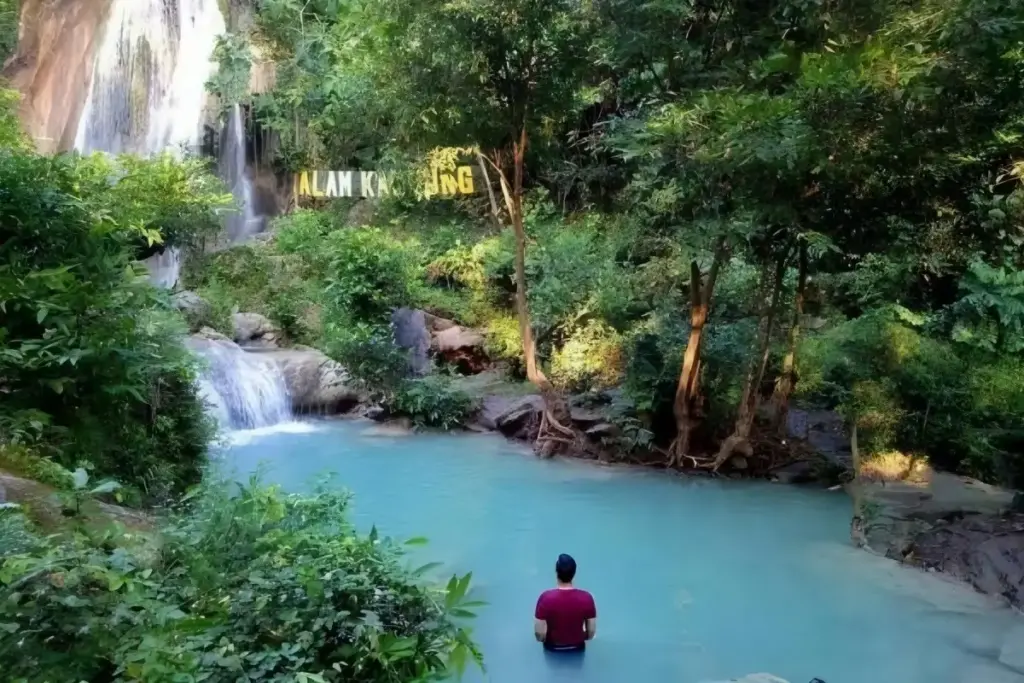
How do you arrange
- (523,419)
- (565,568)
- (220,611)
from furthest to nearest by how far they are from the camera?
(523,419)
(565,568)
(220,611)

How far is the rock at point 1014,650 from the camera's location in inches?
185

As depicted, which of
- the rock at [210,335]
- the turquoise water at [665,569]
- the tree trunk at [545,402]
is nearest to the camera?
the turquoise water at [665,569]

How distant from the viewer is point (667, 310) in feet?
32.9

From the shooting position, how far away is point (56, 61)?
17312 millimetres

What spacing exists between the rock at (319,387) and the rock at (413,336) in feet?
3.25

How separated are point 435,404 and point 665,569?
5501 mm

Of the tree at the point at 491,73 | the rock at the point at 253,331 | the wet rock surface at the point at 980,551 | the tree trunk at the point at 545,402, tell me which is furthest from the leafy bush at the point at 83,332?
the rock at the point at 253,331

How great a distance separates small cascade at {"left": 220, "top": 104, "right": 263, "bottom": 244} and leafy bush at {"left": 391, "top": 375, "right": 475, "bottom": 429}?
820 cm

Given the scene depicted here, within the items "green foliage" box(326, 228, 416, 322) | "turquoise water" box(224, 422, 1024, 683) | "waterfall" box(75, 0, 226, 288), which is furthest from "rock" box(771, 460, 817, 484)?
"waterfall" box(75, 0, 226, 288)

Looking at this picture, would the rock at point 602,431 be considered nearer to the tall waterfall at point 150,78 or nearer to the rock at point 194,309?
the rock at point 194,309

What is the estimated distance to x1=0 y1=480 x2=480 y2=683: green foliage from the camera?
2.56 meters

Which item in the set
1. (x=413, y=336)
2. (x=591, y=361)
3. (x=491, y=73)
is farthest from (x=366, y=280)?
(x=491, y=73)

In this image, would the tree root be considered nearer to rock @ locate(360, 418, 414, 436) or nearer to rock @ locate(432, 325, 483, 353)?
rock @ locate(360, 418, 414, 436)

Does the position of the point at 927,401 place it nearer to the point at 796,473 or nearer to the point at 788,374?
the point at 788,374
